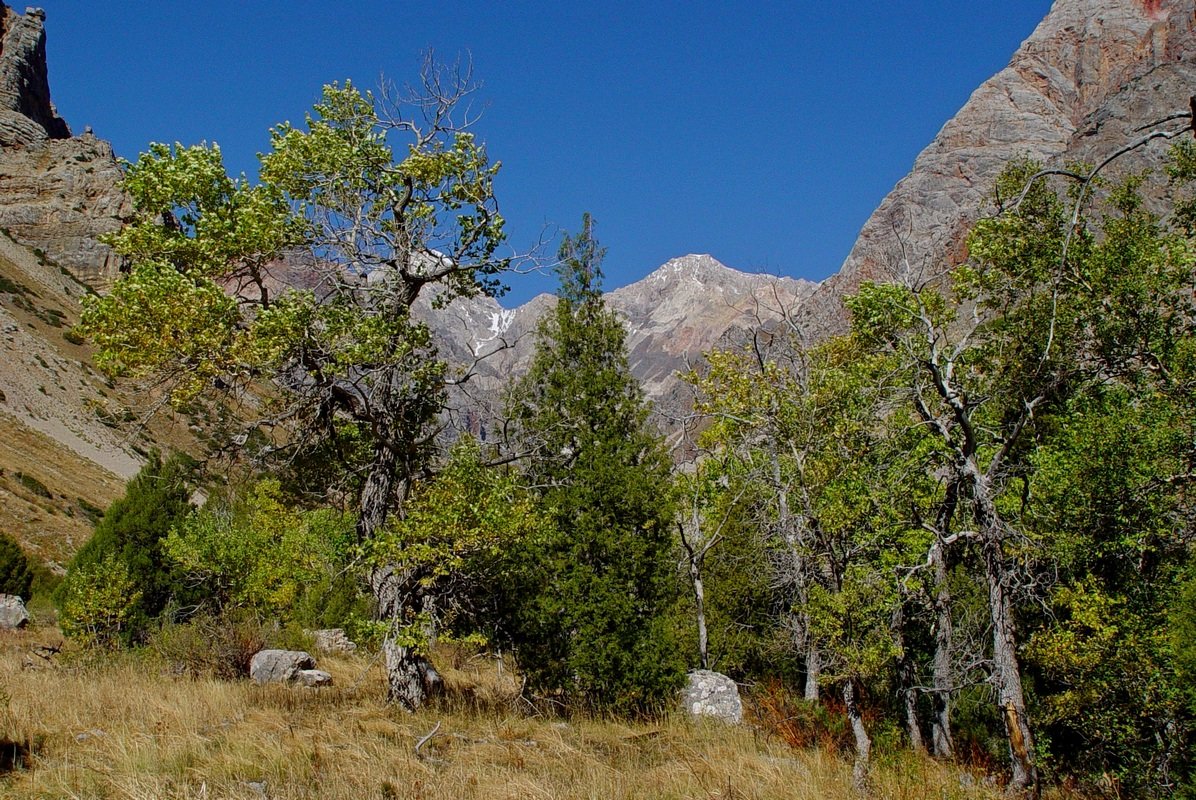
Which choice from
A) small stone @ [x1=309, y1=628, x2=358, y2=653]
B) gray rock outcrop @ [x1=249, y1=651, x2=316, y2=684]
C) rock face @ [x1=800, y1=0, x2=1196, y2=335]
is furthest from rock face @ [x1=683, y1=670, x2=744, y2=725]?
rock face @ [x1=800, y1=0, x2=1196, y2=335]

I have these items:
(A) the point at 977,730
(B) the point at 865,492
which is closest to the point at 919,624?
(A) the point at 977,730

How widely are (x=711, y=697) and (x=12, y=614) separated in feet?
62.1

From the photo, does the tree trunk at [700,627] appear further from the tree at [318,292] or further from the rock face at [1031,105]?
the rock face at [1031,105]

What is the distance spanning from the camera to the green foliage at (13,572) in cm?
2478

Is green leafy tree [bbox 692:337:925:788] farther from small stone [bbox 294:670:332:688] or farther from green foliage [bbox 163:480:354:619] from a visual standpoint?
green foliage [bbox 163:480:354:619]

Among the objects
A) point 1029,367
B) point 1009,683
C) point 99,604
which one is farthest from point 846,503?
point 99,604

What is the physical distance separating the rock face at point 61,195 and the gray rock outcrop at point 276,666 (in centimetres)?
8948

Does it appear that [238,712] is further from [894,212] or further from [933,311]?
[894,212]

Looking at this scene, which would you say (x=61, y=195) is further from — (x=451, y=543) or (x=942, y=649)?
(x=942, y=649)

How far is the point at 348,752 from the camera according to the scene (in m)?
7.44

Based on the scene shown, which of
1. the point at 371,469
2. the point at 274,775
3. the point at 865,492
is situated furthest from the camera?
the point at 865,492

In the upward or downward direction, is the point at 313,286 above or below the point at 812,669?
above

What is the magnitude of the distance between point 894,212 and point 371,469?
128616mm

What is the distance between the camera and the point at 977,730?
50.5 feet
